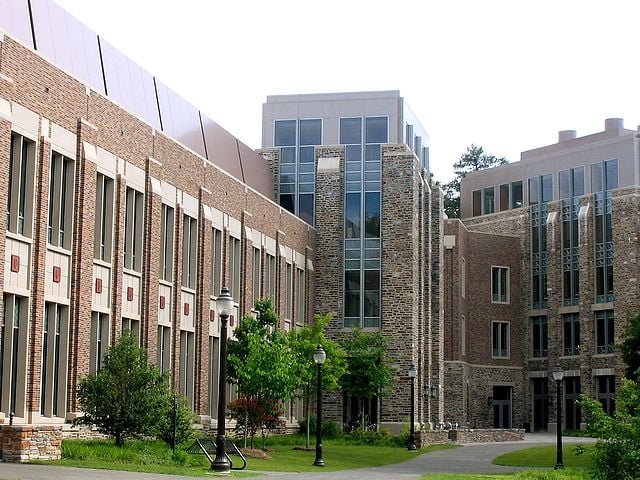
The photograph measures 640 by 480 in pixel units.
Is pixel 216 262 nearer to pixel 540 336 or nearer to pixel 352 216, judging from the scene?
pixel 352 216

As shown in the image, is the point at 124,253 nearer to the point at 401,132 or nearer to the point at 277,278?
the point at 277,278

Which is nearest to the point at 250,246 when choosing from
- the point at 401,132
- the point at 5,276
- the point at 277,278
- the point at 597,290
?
the point at 277,278

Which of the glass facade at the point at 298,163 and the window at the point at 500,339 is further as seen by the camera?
the window at the point at 500,339

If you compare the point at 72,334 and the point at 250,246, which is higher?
the point at 250,246

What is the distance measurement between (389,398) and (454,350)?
14.1 meters

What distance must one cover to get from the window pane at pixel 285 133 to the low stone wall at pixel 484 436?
1762 cm

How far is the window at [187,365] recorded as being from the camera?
133 feet

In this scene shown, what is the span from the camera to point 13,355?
2847 cm

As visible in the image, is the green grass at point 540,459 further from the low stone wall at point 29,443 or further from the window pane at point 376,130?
the window pane at point 376,130

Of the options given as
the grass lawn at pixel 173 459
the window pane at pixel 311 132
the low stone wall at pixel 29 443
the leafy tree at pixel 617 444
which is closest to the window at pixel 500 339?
the window pane at pixel 311 132

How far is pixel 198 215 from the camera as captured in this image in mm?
41875

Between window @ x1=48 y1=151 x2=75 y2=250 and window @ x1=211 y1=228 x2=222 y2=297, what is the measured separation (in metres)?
12.6

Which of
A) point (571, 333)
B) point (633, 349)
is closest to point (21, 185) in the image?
point (633, 349)

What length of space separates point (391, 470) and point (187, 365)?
10.7 metres
